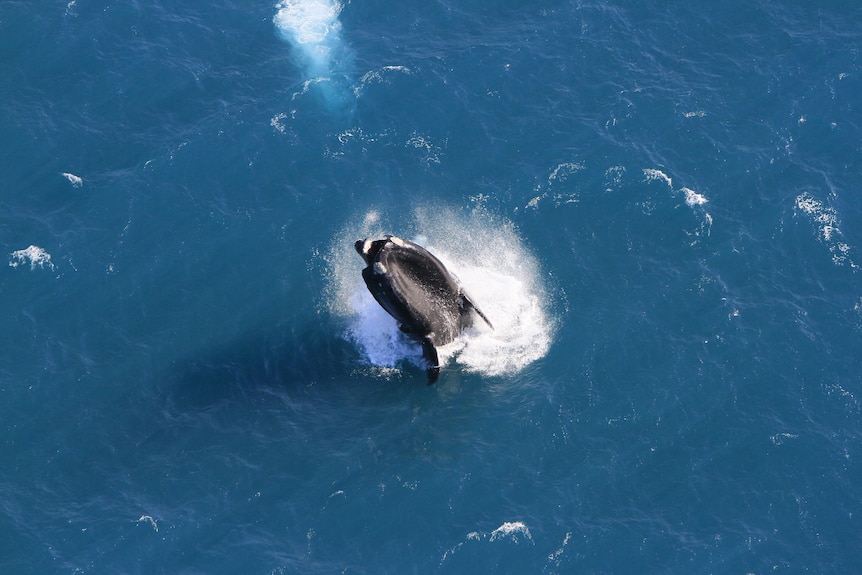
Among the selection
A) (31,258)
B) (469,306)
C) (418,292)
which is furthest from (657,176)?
(31,258)

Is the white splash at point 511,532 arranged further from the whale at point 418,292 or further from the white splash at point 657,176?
the white splash at point 657,176

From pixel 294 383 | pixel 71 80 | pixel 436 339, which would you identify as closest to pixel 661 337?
pixel 436 339

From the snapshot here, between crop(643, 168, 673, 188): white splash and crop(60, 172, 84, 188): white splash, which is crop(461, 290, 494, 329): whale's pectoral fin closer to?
crop(643, 168, 673, 188): white splash

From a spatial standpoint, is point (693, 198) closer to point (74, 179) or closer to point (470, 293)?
point (470, 293)

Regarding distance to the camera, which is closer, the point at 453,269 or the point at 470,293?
the point at 470,293

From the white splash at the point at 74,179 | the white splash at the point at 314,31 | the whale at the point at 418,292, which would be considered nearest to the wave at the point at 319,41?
the white splash at the point at 314,31

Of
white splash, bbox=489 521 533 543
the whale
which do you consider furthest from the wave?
white splash, bbox=489 521 533 543

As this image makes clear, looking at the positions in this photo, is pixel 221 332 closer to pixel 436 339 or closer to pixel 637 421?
pixel 436 339

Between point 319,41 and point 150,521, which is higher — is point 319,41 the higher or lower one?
the higher one
